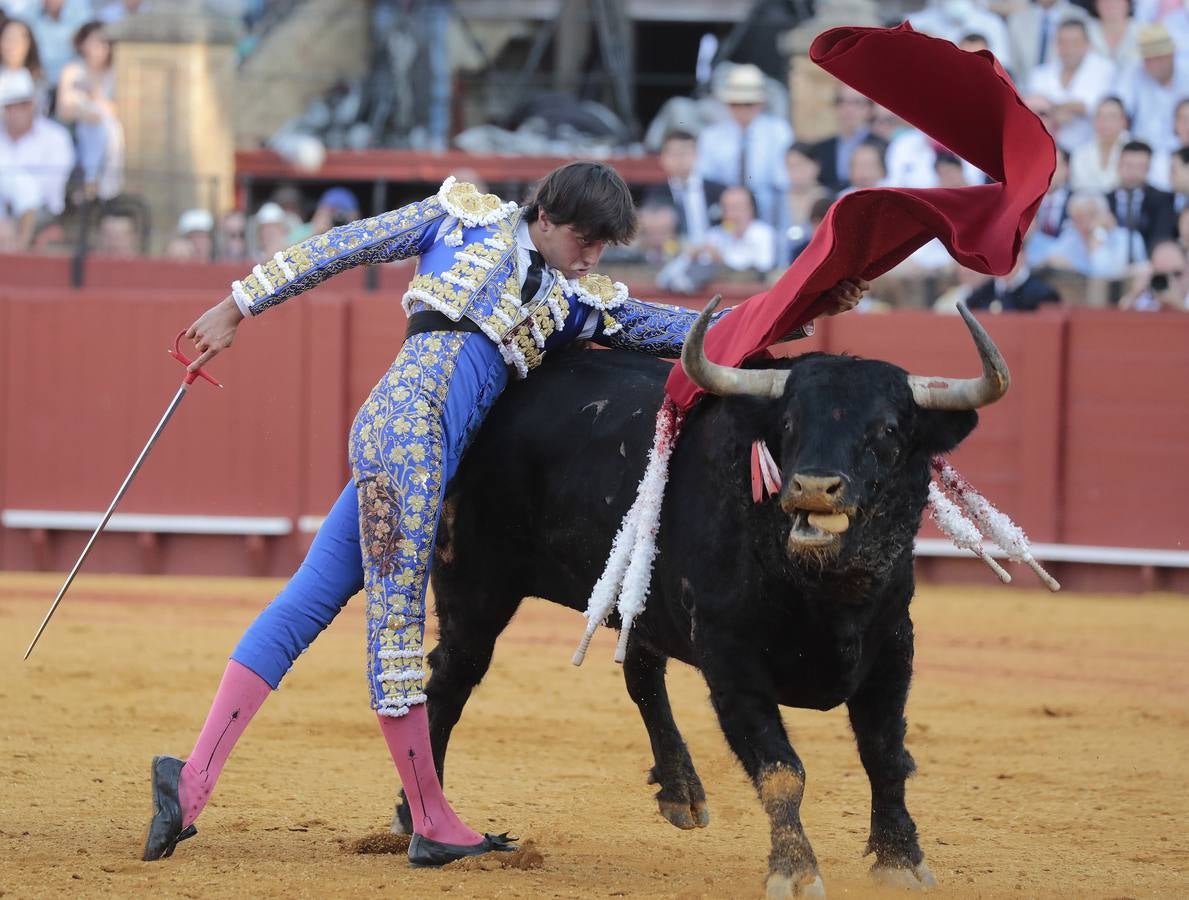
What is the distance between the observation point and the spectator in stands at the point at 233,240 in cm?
967

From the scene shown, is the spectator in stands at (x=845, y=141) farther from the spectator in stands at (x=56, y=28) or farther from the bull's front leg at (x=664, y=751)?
the bull's front leg at (x=664, y=751)

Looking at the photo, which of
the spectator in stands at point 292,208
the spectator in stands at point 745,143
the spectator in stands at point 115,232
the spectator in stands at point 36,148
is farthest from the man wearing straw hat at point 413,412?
the spectator in stands at point 36,148

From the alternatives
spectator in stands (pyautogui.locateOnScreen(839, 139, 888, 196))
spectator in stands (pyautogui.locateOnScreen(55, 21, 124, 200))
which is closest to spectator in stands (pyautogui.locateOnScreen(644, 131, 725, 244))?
spectator in stands (pyautogui.locateOnScreen(839, 139, 888, 196))

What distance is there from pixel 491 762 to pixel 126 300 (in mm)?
4537

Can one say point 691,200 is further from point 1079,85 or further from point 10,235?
point 10,235

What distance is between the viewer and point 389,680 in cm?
332

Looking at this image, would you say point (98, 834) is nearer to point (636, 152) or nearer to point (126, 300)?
point (126, 300)

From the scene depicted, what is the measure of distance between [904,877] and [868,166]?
570 cm

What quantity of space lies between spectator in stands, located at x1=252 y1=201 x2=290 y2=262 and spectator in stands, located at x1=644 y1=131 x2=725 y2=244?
6.23ft

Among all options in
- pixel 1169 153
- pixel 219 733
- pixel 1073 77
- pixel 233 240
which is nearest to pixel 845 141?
pixel 1073 77

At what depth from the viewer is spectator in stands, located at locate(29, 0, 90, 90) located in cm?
1109

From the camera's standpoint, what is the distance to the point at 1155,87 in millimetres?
8891

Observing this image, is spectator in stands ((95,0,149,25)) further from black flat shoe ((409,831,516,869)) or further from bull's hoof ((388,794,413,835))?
black flat shoe ((409,831,516,869))

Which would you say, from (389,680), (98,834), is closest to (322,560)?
(389,680)
